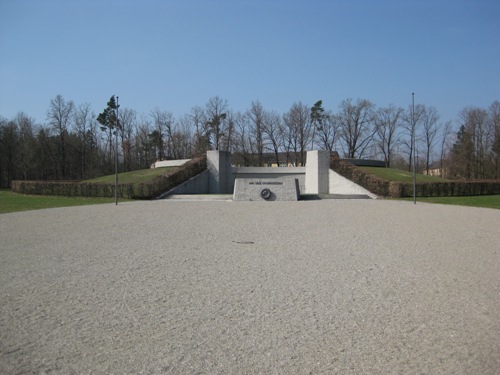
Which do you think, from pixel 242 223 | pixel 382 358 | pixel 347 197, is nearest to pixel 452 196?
pixel 347 197

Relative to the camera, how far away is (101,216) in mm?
14742

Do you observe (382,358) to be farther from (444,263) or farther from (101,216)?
(101,216)

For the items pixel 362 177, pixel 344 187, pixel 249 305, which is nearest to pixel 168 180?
pixel 344 187

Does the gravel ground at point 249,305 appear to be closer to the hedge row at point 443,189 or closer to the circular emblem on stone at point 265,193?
the circular emblem on stone at point 265,193

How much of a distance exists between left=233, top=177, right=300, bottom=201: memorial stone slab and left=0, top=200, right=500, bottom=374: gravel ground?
15.3m

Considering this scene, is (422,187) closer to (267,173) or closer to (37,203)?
(267,173)

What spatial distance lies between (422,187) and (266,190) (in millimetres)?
10384

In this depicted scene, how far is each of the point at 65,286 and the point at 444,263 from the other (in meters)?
6.08

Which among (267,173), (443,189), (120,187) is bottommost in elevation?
(443,189)

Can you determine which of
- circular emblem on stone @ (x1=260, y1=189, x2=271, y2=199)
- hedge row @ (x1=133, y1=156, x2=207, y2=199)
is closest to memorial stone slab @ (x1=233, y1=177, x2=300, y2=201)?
circular emblem on stone @ (x1=260, y1=189, x2=271, y2=199)

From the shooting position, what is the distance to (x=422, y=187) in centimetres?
2612

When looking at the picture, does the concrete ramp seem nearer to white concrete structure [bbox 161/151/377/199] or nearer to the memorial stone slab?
white concrete structure [bbox 161/151/377/199]

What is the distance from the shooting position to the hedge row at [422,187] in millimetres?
26188

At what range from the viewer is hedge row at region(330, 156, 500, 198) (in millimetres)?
26188
